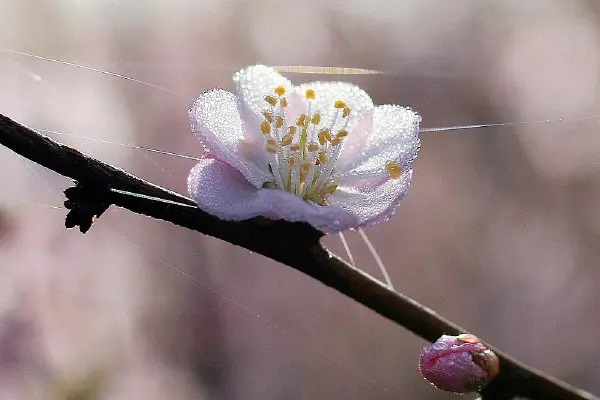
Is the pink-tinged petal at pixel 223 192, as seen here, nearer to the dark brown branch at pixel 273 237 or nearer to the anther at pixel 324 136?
the dark brown branch at pixel 273 237

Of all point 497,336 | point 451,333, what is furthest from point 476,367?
point 497,336

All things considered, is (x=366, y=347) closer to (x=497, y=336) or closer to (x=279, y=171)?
(x=497, y=336)

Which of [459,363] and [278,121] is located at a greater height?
[278,121]

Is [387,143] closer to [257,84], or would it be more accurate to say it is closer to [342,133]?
[342,133]

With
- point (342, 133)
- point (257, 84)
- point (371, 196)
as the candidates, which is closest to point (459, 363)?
point (371, 196)

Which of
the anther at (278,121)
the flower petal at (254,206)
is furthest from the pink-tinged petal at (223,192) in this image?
the anther at (278,121)

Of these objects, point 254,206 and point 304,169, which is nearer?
point 254,206

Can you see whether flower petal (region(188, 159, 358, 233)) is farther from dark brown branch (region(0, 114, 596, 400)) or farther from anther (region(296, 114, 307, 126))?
anther (region(296, 114, 307, 126))
